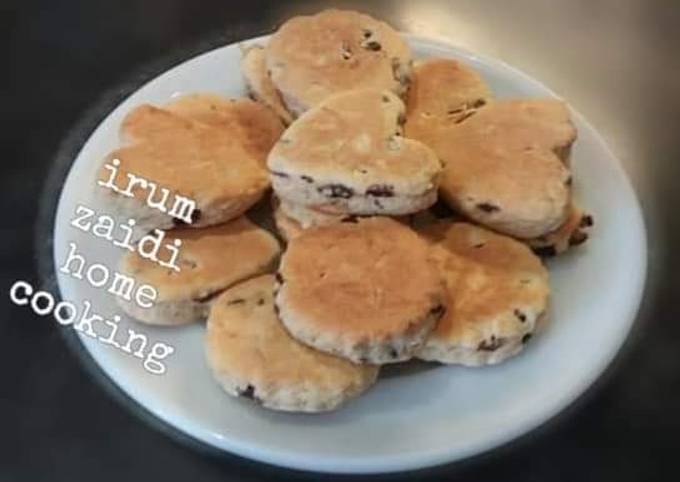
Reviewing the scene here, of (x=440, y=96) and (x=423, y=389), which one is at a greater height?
(x=440, y=96)

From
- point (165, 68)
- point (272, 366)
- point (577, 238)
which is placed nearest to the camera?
point (272, 366)

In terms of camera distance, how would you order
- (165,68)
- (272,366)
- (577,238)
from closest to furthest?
(272,366) → (577,238) → (165,68)

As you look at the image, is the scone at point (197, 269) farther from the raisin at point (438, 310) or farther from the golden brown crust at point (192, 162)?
the raisin at point (438, 310)

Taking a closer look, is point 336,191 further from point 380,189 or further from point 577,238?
point 577,238

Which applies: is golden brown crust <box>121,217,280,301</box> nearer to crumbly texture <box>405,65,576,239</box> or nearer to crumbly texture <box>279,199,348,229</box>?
crumbly texture <box>279,199,348,229</box>

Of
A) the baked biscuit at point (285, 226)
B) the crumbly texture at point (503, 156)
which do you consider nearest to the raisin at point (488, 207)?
the crumbly texture at point (503, 156)

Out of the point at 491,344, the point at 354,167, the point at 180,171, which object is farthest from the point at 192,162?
the point at 491,344

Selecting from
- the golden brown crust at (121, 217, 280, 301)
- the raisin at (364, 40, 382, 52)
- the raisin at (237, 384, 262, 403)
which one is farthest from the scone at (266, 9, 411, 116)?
the raisin at (237, 384, 262, 403)
